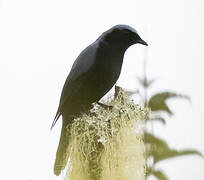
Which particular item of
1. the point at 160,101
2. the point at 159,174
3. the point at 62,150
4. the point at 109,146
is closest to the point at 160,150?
the point at 159,174

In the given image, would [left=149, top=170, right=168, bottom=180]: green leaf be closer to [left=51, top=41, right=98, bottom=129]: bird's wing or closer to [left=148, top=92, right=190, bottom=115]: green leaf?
[left=148, top=92, right=190, bottom=115]: green leaf

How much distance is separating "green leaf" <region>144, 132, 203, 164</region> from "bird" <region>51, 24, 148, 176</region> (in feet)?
4.06

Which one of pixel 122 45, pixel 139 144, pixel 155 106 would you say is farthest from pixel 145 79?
pixel 139 144

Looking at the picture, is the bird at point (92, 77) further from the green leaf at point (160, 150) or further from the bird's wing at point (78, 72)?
the green leaf at point (160, 150)

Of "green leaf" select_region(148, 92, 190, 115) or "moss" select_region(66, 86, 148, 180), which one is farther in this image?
"green leaf" select_region(148, 92, 190, 115)

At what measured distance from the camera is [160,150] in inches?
120

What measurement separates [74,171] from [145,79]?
5.92ft

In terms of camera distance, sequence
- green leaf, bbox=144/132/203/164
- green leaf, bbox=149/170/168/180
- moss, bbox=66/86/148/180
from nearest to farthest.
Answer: moss, bbox=66/86/148/180
green leaf, bbox=144/132/203/164
green leaf, bbox=149/170/168/180

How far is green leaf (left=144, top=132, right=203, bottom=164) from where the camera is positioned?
2.88 m

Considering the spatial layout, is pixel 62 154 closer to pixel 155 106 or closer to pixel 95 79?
pixel 95 79

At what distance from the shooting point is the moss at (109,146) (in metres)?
1.40

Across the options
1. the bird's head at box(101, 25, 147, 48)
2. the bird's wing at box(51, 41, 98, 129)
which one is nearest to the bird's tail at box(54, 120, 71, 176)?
the bird's wing at box(51, 41, 98, 129)

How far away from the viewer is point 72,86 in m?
1.65

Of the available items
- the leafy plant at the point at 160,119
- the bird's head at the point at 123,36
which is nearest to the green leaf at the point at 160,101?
the leafy plant at the point at 160,119
